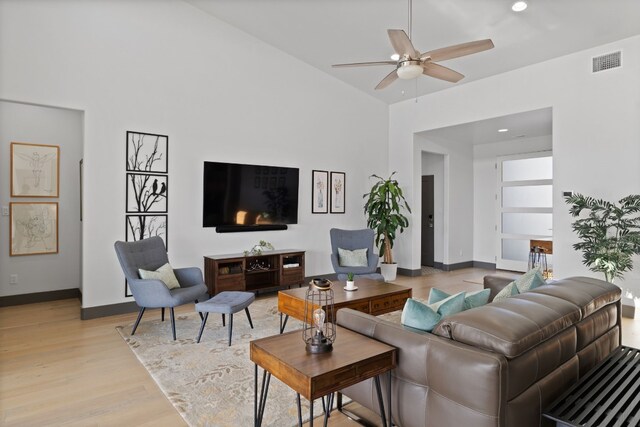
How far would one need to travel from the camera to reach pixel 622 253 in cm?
433

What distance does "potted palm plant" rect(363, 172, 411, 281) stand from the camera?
6.70m

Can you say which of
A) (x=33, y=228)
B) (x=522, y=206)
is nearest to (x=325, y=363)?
(x=33, y=228)

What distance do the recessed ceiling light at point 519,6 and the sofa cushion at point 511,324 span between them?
3559mm

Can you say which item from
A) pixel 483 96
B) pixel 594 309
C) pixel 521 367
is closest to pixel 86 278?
pixel 521 367

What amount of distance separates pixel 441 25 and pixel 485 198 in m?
4.97

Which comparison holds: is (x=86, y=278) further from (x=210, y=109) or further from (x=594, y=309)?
(x=594, y=309)

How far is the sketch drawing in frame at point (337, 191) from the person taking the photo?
6.85 m

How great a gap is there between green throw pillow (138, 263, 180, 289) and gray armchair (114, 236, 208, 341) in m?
0.06

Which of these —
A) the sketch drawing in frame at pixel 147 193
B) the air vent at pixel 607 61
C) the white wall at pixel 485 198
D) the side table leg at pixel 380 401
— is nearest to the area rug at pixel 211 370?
A: the side table leg at pixel 380 401

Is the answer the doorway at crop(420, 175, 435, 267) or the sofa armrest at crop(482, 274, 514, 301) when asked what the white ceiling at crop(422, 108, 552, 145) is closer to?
the doorway at crop(420, 175, 435, 267)

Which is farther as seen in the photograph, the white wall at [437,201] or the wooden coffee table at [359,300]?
the white wall at [437,201]

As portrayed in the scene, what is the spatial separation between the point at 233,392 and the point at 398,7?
4504 mm

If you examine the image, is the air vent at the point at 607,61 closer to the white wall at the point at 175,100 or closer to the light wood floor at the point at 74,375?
the light wood floor at the point at 74,375

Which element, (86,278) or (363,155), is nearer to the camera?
(86,278)
